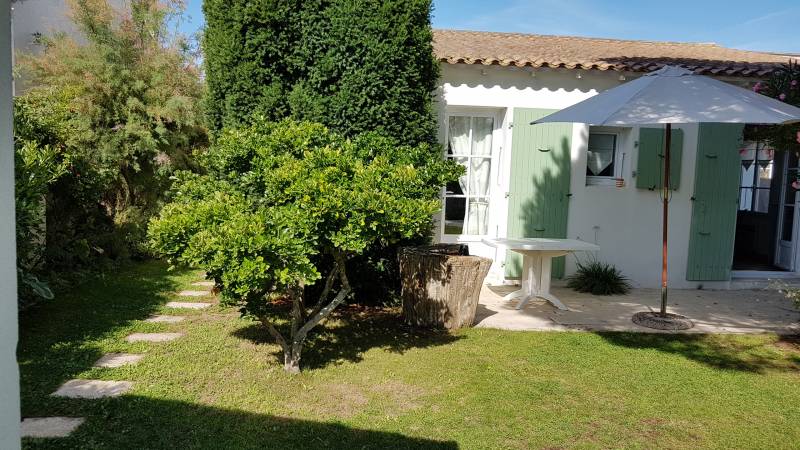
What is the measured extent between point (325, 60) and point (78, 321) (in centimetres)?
381

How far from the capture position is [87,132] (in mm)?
9000

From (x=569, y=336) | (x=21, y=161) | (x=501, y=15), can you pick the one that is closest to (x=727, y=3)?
(x=501, y=15)

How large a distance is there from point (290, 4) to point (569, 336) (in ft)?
15.2

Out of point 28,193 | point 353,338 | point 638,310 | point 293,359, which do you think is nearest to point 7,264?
point 293,359

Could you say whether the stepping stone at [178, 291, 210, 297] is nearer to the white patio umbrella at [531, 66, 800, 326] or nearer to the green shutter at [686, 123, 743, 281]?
the white patio umbrella at [531, 66, 800, 326]

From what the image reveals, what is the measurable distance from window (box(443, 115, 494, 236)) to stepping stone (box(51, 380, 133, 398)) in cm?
517

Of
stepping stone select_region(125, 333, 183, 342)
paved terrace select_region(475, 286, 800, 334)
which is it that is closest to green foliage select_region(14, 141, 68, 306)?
stepping stone select_region(125, 333, 183, 342)

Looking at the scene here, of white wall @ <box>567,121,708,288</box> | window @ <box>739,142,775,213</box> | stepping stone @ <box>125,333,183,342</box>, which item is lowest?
stepping stone @ <box>125,333,183,342</box>

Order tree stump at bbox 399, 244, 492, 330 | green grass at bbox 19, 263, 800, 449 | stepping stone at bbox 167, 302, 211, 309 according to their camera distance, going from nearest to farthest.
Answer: green grass at bbox 19, 263, 800, 449, tree stump at bbox 399, 244, 492, 330, stepping stone at bbox 167, 302, 211, 309

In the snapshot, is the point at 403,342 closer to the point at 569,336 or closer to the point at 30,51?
the point at 569,336

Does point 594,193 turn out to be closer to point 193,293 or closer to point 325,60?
point 325,60

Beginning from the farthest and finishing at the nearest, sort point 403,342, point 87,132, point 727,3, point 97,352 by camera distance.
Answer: point 727,3, point 87,132, point 403,342, point 97,352

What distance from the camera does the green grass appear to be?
3609mm

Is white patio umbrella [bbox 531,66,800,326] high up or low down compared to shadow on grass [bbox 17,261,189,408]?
up
